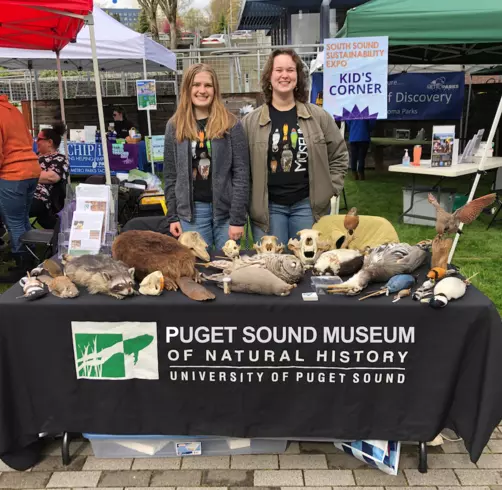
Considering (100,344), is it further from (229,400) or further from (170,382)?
(229,400)

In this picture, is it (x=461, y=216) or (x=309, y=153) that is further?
(x=309, y=153)

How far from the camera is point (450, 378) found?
190 centimetres

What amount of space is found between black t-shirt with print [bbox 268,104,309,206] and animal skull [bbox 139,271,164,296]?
41.0 inches

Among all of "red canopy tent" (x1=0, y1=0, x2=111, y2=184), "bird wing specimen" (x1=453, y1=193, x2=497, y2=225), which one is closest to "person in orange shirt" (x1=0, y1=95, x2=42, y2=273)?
"red canopy tent" (x1=0, y1=0, x2=111, y2=184)

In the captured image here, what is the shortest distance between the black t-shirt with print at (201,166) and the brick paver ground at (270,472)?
4.13ft

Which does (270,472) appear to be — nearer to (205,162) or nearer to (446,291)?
(446,291)

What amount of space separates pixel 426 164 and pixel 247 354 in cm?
457

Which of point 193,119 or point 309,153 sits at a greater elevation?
point 193,119

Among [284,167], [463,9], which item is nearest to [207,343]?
[284,167]

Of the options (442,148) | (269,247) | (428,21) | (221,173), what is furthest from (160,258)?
(442,148)

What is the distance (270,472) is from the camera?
6.64ft

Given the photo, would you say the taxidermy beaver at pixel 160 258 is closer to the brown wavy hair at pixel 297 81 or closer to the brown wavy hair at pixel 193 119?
the brown wavy hair at pixel 193 119

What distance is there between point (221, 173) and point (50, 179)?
8.84 ft

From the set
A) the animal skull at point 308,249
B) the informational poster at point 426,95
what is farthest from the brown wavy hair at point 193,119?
the informational poster at point 426,95
